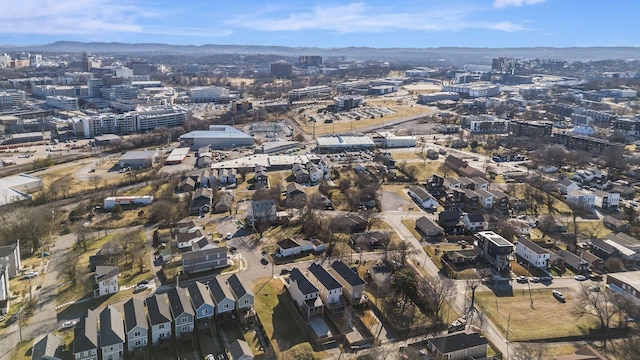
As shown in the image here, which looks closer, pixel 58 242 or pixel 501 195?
pixel 58 242

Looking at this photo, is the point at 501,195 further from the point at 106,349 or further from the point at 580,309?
the point at 106,349

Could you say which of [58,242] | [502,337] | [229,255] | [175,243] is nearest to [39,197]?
[58,242]

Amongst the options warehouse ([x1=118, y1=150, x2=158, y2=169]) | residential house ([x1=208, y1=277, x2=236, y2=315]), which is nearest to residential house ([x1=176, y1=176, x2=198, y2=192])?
warehouse ([x1=118, y1=150, x2=158, y2=169])

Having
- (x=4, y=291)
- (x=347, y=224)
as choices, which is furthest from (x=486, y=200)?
(x=4, y=291)

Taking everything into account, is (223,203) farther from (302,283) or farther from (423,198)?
(423,198)

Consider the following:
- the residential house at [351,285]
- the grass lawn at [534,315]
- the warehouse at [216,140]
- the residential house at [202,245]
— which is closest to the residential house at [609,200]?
the grass lawn at [534,315]

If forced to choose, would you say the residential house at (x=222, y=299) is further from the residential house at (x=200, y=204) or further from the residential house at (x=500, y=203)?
the residential house at (x=500, y=203)

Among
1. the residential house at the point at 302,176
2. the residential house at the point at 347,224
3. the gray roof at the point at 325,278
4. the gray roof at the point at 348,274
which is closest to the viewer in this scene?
the gray roof at the point at 325,278
